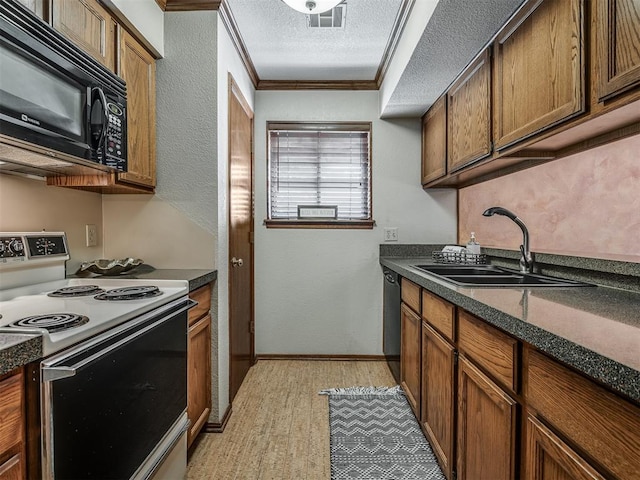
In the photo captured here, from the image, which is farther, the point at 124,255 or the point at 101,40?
the point at 124,255

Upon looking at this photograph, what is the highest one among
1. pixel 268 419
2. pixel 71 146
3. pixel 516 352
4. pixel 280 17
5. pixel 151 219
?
pixel 280 17

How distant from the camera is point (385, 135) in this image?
337cm

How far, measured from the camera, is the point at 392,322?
9.75 feet

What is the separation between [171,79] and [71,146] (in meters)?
0.98

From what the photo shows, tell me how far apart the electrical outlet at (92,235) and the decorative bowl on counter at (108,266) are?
99mm

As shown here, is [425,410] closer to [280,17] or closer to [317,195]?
[317,195]

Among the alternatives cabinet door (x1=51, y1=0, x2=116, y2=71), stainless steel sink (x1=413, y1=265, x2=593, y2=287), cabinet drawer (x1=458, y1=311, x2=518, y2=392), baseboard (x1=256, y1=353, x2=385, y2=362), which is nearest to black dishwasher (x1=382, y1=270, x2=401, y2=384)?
baseboard (x1=256, y1=353, x2=385, y2=362)

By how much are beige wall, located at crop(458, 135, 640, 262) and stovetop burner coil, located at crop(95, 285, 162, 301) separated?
1.80m

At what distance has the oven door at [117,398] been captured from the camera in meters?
0.95

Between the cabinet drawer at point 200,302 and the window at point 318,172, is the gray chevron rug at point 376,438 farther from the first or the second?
the window at point 318,172

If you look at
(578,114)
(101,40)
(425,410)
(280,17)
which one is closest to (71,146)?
(101,40)

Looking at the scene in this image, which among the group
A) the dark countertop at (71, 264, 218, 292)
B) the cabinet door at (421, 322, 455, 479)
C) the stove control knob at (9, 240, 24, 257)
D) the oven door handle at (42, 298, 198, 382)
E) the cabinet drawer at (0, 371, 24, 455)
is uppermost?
the stove control knob at (9, 240, 24, 257)

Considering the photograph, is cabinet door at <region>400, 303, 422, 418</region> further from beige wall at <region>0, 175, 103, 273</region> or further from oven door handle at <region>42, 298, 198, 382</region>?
beige wall at <region>0, 175, 103, 273</region>

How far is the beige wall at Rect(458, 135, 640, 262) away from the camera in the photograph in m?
1.49
